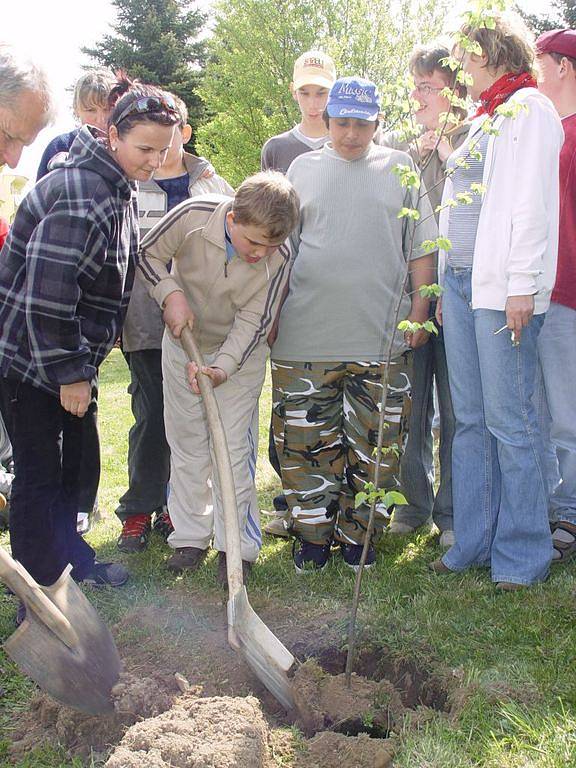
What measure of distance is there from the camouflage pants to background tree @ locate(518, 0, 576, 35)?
21225mm

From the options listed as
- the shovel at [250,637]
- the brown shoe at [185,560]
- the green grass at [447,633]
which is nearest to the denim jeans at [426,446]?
the green grass at [447,633]

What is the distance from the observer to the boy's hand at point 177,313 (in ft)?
10.9

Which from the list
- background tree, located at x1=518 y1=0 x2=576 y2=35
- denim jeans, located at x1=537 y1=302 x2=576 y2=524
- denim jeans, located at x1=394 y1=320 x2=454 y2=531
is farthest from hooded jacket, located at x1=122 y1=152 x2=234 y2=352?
background tree, located at x1=518 y1=0 x2=576 y2=35

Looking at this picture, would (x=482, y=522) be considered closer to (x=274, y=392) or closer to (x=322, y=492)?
(x=322, y=492)

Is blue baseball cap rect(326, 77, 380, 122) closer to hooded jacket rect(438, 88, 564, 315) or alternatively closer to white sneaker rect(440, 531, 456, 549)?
hooded jacket rect(438, 88, 564, 315)

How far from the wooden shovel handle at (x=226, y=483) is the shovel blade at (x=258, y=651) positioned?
66 mm

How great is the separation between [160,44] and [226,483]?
87.7 feet

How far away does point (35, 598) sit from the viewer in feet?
8.27

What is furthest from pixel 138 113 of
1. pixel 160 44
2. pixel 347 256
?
pixel 160 44

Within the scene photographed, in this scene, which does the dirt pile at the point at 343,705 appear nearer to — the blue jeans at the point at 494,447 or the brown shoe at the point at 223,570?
the brown shoe at the point at 223,570

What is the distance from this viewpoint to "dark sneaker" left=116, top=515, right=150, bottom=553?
4055 mm

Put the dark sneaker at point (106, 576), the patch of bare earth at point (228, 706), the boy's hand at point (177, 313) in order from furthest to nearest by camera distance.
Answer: the dark sneaker at point (106, 576) → the boy's hand at point (177, 313) → the patch of bare earth at point (228, 706)

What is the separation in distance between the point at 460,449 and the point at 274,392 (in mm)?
907

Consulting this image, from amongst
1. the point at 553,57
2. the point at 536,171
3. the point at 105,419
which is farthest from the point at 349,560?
the point at 105,419
